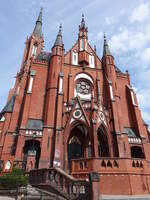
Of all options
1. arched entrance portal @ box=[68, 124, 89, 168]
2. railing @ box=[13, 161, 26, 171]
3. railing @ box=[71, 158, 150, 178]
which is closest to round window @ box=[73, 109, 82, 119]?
arched entrance portal @ box=[68, 124, 89, 168]

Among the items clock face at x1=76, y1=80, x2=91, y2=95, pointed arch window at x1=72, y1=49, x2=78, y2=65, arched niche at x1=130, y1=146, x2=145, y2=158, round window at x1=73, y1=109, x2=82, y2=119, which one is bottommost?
arched niche at x1=130, y1=146, x2=145, y2=158

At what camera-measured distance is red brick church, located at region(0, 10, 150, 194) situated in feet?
40.4

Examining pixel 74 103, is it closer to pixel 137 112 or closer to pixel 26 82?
pixel 26 82

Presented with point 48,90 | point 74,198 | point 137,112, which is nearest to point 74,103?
point 48,90

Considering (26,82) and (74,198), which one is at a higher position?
(26,82)

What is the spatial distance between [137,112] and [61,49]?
15039mm

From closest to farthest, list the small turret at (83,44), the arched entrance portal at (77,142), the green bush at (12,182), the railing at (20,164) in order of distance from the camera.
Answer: the green bush at (12,182) < the railing at (20,164) < the arched entrance portal at (77,142) < the small turret at (83,44)

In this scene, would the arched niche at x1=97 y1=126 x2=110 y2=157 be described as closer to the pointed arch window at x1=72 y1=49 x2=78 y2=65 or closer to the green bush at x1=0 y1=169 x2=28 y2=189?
the green bush at x1=0 y1=169 x2=28 y2=189

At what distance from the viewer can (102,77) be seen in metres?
26.6

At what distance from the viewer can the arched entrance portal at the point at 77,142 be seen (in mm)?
19894

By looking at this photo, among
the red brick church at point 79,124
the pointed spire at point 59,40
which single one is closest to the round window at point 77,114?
the red brick church at point 79,124

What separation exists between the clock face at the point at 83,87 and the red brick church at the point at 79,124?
0.16m

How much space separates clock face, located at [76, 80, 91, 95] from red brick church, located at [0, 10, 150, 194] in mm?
161

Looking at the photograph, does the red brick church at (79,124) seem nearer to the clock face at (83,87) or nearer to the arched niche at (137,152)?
the arched niche at (137,152)
